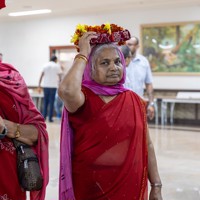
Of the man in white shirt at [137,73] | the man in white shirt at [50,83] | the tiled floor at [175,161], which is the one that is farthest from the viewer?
the man in white shirt at [50,83]

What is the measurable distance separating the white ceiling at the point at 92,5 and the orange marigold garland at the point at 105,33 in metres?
8.15

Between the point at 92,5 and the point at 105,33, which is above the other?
the point at 92,5

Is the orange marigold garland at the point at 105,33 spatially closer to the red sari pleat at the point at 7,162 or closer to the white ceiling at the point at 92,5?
the red sari pleat at the point at 7,162

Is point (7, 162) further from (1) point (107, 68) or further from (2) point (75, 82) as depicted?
(1) point (107, 68)

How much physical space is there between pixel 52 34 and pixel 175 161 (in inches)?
298

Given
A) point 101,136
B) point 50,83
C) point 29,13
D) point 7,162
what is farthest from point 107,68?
point 29,13

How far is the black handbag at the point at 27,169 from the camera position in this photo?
71.5 inches

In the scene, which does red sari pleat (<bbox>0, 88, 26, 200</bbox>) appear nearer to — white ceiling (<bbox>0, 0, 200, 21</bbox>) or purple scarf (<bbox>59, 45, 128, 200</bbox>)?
purple scarf (<bbox>59, 45, 128, 200</bbox>)

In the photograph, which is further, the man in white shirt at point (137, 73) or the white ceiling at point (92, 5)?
the white ceiling at point (92, 5)

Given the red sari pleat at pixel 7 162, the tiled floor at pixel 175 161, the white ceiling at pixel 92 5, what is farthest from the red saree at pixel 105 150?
the white ceiling at pixel 92 5

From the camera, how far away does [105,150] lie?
5.94ft

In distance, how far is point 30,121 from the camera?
1911 mm

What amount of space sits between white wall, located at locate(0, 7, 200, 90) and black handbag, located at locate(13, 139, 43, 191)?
8.85m

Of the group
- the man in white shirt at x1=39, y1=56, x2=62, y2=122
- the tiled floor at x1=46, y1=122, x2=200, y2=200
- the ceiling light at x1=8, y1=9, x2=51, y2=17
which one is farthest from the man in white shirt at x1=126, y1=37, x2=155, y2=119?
the ceiling light at x1=8, y1=9, x2=51, y2=17
